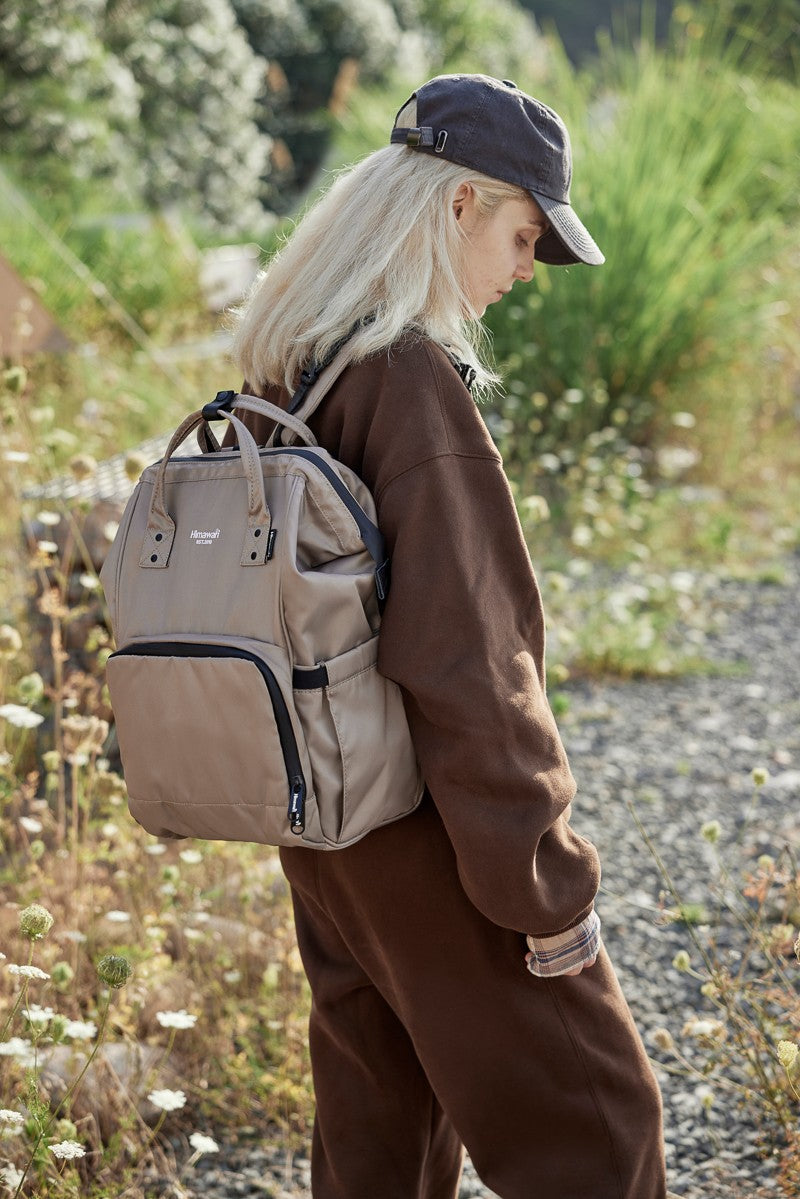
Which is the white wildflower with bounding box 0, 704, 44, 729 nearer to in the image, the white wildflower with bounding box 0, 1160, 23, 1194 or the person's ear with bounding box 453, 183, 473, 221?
the white wildflower with bounding box 0, 1160, 23, 1194

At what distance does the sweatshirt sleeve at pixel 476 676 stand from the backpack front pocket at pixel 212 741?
15cm

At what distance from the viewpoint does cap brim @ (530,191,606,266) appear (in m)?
1.50

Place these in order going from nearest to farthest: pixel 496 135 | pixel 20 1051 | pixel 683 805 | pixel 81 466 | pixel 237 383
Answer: pixel 496 135, pixel 20 1051, pixel 81 466, pixel 683 805, pixel 237 383

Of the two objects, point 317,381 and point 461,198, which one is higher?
point 461,198

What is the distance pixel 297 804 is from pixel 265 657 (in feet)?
0.55

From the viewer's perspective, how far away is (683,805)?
3.54 meters

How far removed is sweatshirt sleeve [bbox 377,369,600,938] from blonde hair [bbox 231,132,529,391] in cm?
19

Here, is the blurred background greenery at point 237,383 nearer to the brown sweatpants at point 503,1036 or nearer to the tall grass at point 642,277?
the tall grass at point 642,277

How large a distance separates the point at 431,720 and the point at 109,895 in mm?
1402

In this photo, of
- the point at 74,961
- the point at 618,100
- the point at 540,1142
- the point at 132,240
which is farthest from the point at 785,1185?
the point at 132,240

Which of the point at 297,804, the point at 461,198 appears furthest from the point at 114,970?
the point at 461,198

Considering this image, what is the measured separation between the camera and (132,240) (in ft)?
27.7

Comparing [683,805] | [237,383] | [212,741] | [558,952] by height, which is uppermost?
→ [212,741]

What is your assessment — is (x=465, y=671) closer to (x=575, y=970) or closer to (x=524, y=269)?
(x=575, y=970)
